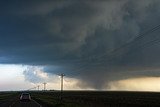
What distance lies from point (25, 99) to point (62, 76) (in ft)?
60.0

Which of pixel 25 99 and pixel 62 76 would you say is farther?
pixel 62 76

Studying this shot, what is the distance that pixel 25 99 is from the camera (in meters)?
62.6

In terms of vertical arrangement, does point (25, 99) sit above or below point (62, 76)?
below

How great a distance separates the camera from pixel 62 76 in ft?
262
